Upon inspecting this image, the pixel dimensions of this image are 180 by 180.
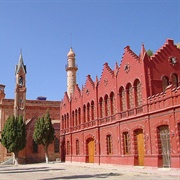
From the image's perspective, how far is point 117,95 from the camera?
30.9 metres

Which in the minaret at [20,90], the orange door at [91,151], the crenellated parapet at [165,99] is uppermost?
the minaret at [20,90]

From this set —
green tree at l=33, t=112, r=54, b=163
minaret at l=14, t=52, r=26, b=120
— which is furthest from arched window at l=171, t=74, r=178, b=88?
minaret at l=14, t=52, r=26, b=120

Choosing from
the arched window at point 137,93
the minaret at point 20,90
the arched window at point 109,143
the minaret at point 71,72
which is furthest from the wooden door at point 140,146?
the minaret at point 20,90

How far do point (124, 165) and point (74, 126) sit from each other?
16.3m

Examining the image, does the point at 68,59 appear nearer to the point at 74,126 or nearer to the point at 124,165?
the point at 74,126

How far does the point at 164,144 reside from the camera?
23.7 metres

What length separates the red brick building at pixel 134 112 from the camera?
23.3 metres

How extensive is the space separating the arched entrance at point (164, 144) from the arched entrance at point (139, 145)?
2815 mm

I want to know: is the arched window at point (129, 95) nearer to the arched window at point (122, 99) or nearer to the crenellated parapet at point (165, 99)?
the arched window at point (122, 99)

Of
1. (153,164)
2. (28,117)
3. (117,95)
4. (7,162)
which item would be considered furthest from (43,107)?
(153,164)

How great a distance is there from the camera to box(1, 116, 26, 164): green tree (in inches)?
1921

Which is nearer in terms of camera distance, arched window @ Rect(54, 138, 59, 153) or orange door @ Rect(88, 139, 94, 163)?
orange door @ Rect(88, 139, 94, 163)

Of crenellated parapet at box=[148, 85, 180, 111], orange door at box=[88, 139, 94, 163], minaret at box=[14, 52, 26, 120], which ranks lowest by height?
orange door at box=[88, 139, 94, 163]

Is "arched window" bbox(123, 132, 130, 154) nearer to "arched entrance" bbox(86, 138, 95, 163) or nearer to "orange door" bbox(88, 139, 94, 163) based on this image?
"arched entrance" bbox(86, 138, 95, 163)
